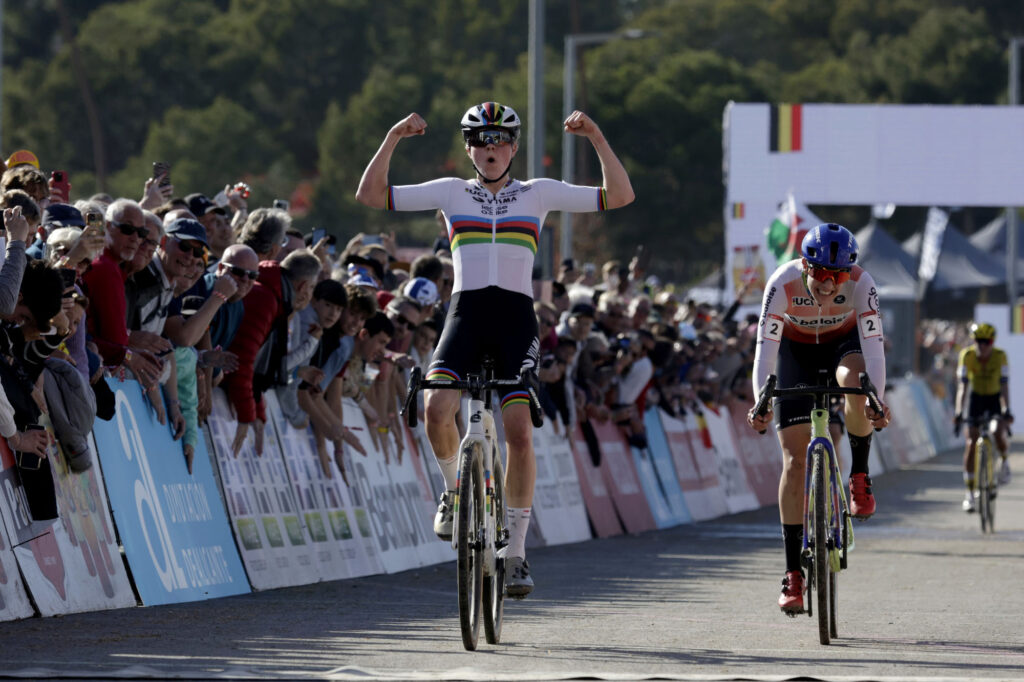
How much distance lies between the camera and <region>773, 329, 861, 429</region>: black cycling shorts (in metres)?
11.2

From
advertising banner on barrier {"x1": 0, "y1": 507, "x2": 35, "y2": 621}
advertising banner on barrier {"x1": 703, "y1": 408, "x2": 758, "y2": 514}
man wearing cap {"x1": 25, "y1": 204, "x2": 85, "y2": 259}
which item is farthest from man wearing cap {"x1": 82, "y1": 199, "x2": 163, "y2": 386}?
advertising banner on barrier {"x1": 703, "y1": 408, "x2": 758, "y2": 514}

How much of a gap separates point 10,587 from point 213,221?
415 centimetres

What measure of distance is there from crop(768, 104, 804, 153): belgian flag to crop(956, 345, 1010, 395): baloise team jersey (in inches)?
501

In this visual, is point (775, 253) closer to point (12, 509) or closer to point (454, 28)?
point (12, 509)

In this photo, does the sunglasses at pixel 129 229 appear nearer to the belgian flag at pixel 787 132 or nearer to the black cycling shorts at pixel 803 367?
the black cycling shorts at pixel 803 367

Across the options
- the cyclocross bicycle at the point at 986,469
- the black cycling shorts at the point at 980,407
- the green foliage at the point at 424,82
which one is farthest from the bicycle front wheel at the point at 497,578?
the green foliage at the point at 424,82

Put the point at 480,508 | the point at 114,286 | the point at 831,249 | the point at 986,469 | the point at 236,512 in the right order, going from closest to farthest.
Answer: the point at 480,508, the point at 831,249, the point at 114,286, the point at 236,512, the point at 986,469

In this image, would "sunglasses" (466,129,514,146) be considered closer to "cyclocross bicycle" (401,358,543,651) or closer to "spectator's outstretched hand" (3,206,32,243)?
"cyclocross bicycle" (401,358,543,651)

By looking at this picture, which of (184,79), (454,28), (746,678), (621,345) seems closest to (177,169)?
(184,79)

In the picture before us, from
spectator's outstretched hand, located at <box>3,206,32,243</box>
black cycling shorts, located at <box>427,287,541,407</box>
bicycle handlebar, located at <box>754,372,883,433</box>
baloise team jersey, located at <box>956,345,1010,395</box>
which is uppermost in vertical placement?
spectator's outstretched hand, located at <box>3,206,32,243</box>

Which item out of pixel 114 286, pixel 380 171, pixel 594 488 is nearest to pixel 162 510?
pixel 114 286

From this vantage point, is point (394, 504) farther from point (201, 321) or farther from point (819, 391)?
point (819, 391)

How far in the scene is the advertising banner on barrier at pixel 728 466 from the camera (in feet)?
81.9

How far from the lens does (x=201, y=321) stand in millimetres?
12406
